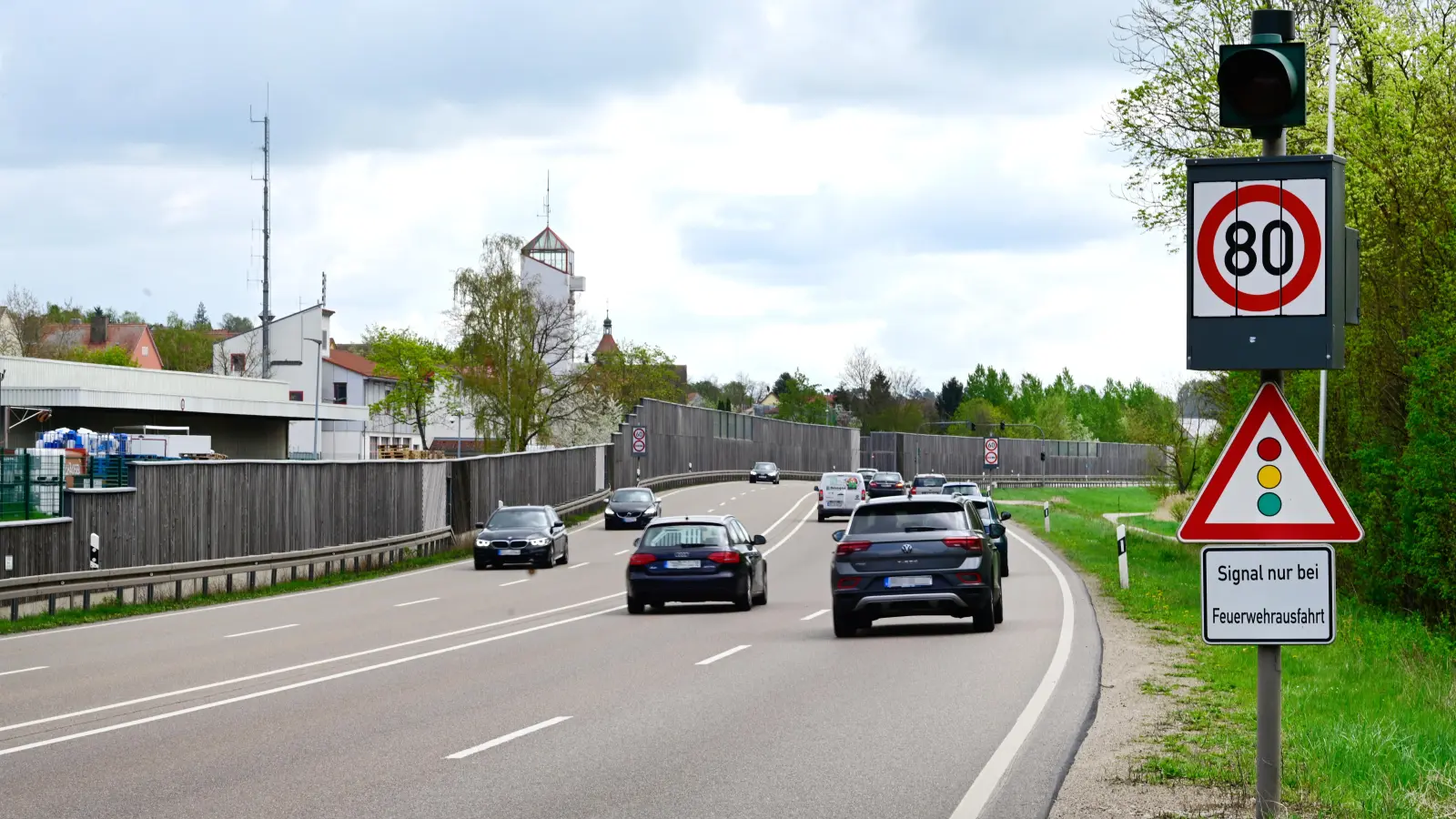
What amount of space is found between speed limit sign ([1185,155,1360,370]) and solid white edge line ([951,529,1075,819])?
3.05 meters

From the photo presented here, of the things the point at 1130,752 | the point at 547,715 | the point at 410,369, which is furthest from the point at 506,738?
the point at 410,369

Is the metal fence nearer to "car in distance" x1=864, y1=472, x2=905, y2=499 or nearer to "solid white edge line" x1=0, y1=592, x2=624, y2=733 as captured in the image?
"solid white edge line" x1=0, y1=592, x2=624, y2=733

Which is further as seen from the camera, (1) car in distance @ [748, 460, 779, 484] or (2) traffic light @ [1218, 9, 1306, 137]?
(1) car in distance @ [748, 460, 779, 484]

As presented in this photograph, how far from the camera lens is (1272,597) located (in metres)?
7.07

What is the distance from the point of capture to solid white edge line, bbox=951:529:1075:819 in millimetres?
8977

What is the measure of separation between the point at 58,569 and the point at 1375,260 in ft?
69.9

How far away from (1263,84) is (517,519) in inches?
1346

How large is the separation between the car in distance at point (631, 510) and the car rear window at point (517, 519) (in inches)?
578

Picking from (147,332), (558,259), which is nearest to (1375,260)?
(147,332)

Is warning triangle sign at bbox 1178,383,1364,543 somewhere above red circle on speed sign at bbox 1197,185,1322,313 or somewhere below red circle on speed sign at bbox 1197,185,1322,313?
below

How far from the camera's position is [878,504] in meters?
20.5

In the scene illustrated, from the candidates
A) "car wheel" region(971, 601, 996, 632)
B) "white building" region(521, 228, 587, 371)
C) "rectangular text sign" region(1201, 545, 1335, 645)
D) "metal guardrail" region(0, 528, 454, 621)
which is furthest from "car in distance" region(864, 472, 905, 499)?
"white building" region(521, 228, 587, 371)

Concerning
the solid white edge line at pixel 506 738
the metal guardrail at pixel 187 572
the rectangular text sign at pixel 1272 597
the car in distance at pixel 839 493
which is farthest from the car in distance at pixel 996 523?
the car in distance at pixel 839 493

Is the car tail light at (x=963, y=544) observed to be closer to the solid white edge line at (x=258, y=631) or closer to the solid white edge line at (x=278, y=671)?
the solid white edge line at (x=278, y=671)
